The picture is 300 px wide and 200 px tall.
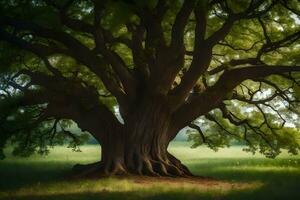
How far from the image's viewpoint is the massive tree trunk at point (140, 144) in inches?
725

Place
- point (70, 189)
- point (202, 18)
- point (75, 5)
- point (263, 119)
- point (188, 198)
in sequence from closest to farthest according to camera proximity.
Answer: point (188, 198)
point (70, 189)
point (202, 18)
point (75, 5)
point (263, 119)

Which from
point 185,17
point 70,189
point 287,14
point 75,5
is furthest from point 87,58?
point 287,14

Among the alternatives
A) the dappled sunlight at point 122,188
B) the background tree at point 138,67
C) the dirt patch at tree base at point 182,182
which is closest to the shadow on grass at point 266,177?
the dappled sunlight at point 122,188

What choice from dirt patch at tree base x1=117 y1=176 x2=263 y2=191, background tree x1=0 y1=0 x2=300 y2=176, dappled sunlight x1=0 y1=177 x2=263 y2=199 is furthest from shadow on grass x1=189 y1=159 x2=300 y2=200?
background tree x1=0 y1=0 x2=300 y2=176

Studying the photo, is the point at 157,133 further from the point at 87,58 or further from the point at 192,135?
the point at 192,135

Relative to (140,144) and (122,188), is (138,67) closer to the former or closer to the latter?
(140,144)

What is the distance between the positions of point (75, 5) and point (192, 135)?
10.9 meters

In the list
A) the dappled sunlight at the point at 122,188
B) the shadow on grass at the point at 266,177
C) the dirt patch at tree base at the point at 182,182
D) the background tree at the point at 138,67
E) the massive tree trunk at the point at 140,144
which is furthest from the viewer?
the massive tree trunk at the point at 140,144

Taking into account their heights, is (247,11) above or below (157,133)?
above

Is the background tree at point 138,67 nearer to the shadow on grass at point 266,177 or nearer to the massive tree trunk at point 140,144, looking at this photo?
the massive tree trunk at point 140,144

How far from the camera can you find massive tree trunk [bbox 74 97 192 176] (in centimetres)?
1841

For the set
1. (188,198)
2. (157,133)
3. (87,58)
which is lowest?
(188,198)

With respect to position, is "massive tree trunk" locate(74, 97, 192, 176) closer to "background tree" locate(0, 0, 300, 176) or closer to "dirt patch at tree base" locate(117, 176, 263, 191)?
"background tree" locate(0, 0, 300, 176)

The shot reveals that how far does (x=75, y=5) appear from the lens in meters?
18.2
